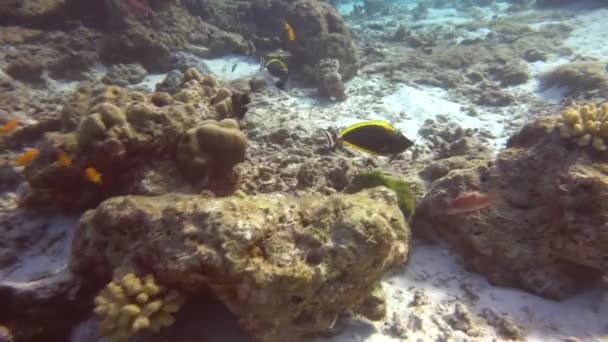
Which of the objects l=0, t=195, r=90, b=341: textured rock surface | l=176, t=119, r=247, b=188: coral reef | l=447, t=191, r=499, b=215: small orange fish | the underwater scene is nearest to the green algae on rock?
the underwater scene

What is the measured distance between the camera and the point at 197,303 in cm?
296

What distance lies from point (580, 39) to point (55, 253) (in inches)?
657

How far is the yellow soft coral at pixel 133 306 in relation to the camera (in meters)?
2.36

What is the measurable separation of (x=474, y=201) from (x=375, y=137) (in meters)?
1.40

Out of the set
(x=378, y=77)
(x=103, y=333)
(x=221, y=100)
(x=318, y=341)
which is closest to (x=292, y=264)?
(x=318, y=341)

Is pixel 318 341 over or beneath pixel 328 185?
beneath

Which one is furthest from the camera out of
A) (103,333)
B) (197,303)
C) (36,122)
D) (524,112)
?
(524,112)

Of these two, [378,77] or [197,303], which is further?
[378,77]

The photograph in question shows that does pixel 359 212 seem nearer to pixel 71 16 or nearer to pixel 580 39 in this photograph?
pixel 71 16

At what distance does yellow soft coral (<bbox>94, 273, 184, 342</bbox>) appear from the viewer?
92.7 inches

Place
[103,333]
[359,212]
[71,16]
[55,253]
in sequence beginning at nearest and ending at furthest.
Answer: [103,333], [359,212], [55,253], [71,16]

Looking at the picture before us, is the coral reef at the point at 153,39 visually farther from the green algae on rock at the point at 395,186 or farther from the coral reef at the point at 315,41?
the green algae on rock at the point at 395,186

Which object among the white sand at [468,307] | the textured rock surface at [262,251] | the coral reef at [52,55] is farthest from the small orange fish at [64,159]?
the coral reef at [52,55]

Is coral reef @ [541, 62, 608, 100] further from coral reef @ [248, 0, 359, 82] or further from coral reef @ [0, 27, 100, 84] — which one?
coral reef @ [0, 27, 100, 84]
